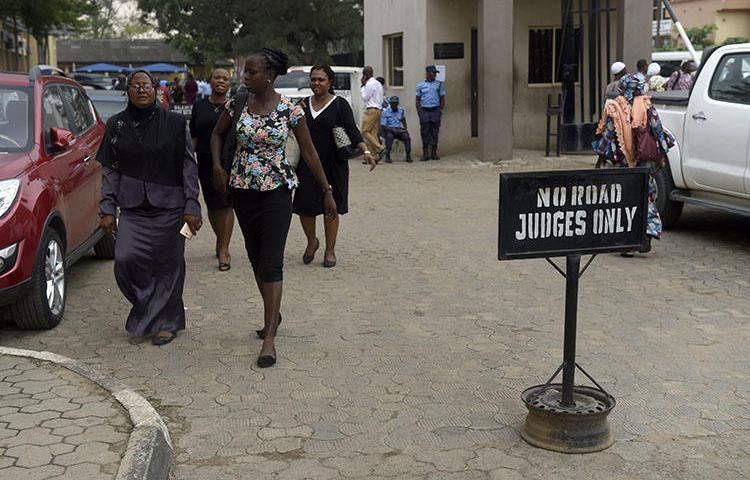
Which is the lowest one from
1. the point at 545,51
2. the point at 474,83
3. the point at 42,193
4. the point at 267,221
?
the point at 267,221

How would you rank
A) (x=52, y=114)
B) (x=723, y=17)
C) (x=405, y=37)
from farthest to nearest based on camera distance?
(x=723, y=17) → (x=405, y=37) → (x=52, y=114)

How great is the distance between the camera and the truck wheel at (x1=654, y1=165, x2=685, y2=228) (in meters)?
10.0

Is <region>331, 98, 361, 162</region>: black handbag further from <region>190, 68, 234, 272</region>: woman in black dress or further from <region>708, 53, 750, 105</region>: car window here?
<region>708, 53, 750, 105</region>: car window

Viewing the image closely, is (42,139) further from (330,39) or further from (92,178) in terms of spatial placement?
(330,39)

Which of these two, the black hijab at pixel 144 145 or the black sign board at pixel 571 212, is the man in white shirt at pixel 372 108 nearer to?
the black hijab at pixel 144 145

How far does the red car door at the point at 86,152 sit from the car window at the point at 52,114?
144 millimetres

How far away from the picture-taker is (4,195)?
19.8 feet

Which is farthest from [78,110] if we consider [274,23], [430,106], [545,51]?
[274,23]

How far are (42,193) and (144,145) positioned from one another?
0.89m

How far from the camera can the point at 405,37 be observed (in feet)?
63.1

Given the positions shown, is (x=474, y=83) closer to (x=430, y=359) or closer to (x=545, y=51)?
(x=545, y=51)

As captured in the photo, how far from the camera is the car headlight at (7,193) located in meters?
5.99

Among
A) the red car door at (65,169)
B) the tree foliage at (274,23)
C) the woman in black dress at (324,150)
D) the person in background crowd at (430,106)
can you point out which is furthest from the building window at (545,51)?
the tree foliage at (274,23)

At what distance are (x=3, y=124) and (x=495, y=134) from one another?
437 inches
